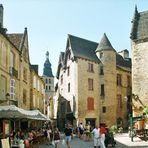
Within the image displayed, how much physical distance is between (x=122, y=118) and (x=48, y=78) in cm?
7535

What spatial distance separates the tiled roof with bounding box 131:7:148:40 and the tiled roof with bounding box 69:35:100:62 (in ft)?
27.5

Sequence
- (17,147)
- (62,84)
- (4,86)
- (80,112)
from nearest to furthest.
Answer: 1. (17,147)
2. (4,86)
3. (80,112)
4. (62,84)

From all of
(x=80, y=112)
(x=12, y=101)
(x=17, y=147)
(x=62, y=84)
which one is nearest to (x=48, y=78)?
(x=62, y=84)

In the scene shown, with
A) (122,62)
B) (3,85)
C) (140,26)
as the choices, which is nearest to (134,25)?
(140,26)

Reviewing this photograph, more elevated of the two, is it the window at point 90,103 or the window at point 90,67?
the window at point 90,67

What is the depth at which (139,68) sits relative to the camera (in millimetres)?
41594

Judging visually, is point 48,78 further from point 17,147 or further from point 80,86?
point 17,147

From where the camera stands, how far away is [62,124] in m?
53.0

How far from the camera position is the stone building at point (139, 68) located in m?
40.9

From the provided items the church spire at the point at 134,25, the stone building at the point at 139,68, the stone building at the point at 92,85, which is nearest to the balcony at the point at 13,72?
the stone building at the point at 139,68

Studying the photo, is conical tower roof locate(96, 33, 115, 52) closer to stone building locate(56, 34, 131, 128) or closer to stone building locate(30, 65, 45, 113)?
stone building locate(56, 34, 131, 128)

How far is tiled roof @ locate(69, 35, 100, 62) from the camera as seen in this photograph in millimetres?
49594

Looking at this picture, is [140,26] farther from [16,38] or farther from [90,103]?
[16,38]

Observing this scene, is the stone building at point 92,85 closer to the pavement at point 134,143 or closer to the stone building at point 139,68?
the stone building at point 139,68
